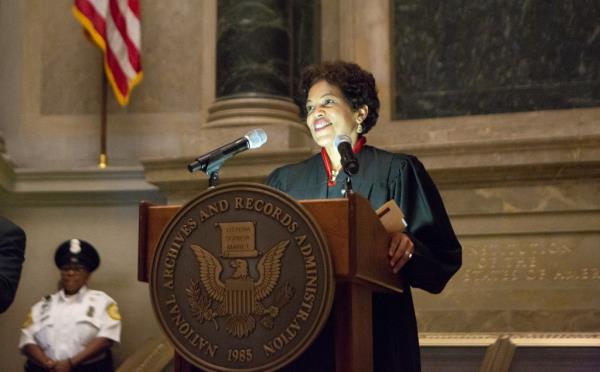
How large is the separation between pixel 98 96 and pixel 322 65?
4936mm

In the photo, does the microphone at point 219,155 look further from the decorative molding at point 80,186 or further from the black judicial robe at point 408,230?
the decorative molding at point 80,186

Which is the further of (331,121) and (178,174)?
(178,174)

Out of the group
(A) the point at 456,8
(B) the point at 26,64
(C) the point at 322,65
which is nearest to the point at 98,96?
(B) the point at 26,64

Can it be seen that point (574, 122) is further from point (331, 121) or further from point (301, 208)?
point (301, 208)

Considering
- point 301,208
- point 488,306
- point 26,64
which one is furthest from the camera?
point 26,64

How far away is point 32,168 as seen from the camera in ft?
26.9

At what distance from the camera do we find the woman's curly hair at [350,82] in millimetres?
3762

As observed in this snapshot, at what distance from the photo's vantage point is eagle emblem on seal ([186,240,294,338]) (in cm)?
A: 298

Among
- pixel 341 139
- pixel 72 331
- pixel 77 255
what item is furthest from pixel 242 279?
pixel 77 255

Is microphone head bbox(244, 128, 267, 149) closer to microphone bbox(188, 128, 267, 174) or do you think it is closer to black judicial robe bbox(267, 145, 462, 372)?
microphone bbox(188, 128, 267, 174)

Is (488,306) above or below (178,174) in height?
below

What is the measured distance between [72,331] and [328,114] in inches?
140

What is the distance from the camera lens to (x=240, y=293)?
3016 millimetres

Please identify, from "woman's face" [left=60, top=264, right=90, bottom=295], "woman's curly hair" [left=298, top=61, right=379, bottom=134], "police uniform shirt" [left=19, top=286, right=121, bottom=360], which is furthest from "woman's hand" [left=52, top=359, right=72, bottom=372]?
"woman's curly hair" [left=298, top=61, right=379, bottom=134]
